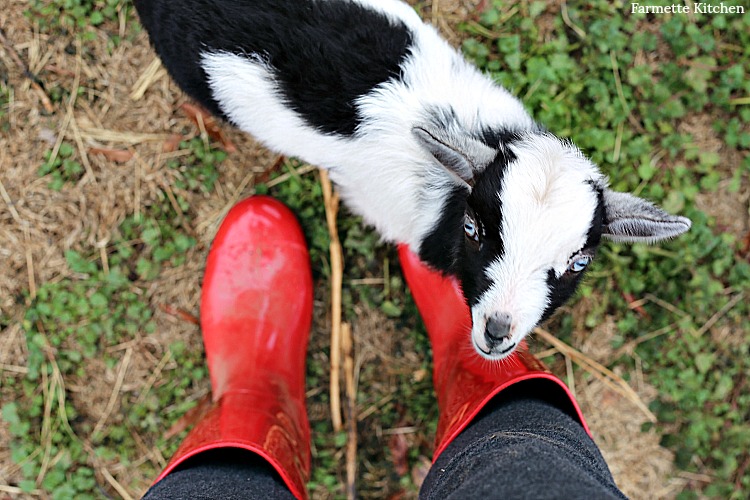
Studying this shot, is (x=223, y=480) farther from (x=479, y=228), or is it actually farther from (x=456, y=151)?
(x=456, y=151)

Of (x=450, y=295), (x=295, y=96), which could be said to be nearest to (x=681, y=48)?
(x=450, y=295)

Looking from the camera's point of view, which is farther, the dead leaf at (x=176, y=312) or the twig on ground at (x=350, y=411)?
the dead leaf at (x=176, y=312)

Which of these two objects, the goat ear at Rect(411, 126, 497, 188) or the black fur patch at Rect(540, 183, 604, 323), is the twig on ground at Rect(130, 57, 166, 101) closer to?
the goat ear at Rect(411, 126, 497, 188)

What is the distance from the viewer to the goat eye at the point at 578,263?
1.82m

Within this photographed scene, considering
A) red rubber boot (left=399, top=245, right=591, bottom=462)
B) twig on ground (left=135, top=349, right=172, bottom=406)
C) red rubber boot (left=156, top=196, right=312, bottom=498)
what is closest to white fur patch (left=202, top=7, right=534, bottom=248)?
red rubber boot (left=399, top=245, right=591, bottom=462)

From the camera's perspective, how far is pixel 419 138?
69.7 inches

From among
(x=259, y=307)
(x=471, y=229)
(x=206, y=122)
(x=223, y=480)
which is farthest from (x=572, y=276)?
(x=206, y=122)

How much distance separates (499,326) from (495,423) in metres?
0.52

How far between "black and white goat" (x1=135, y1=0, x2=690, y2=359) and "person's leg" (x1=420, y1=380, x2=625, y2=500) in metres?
0.31

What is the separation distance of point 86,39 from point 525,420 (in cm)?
278

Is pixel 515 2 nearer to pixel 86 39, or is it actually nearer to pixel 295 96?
pixel 295 96

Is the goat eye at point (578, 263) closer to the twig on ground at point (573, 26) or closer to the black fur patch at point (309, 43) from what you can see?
the black fur patch at point (309, 43)

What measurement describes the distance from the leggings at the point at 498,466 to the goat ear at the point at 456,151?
867 millimetres

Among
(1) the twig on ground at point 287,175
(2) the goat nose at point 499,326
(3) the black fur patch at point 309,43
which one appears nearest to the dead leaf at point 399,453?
(2) the goat nose at point 499,326
